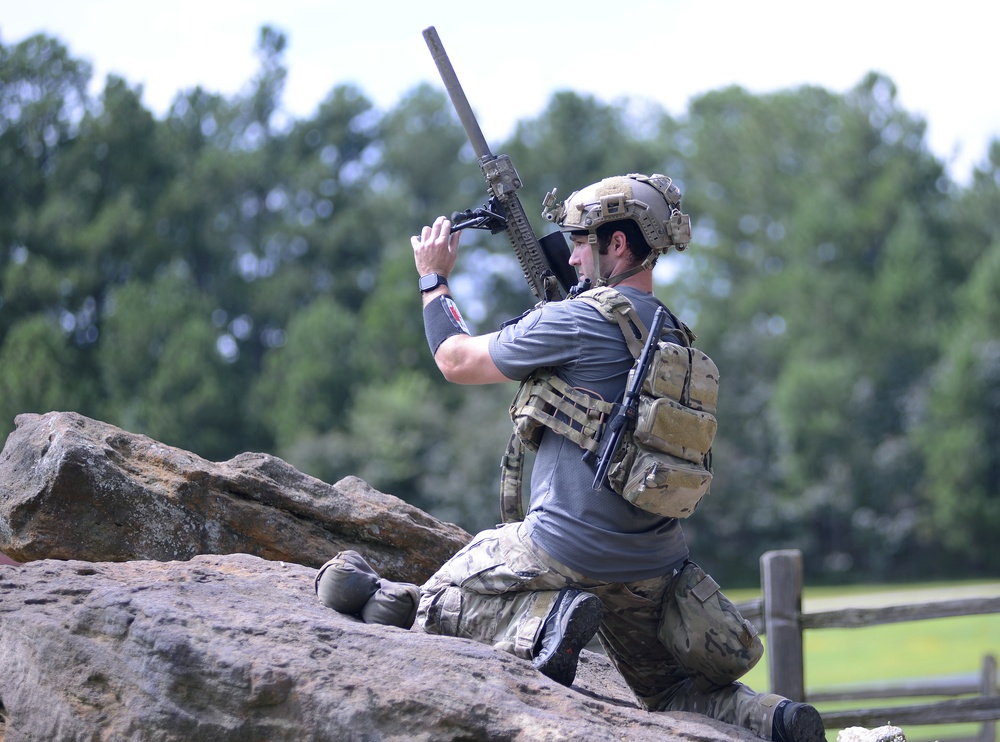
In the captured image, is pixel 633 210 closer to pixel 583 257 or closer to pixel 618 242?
pixel 618 242

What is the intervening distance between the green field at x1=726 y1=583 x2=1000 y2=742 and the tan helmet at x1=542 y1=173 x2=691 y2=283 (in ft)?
42.8

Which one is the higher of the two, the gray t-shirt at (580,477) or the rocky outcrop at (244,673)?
the gray t-shirt at (580,477)

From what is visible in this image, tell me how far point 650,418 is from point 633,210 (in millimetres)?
858

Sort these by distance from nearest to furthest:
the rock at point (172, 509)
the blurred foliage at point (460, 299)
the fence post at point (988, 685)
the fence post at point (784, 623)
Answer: the rock at point (172, 509), the fence post at point (784, 623), the fence post at point (988, 685), the blurred foliage at point (460, 299)

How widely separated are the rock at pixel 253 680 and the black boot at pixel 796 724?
0.14 meters

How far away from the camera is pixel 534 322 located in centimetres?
456

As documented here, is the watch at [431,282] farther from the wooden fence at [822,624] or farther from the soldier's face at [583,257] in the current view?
the wooden fence at [822,624]

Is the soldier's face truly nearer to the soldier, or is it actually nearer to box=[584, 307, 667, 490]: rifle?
the soldier

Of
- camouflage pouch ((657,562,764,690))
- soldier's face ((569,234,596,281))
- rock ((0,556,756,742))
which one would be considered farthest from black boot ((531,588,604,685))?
soldier's face ((569,234,596,281))

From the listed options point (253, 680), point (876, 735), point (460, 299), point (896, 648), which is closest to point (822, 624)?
point (876, 735)

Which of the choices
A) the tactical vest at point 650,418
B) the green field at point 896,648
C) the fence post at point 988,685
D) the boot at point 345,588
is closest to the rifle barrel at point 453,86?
the tactical vest at point 650,418

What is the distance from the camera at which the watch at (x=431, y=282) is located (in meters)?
4.87

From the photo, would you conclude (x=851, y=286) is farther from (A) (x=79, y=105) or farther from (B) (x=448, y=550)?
(B) (x=448, y=550)

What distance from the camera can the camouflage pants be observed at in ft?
14.5
